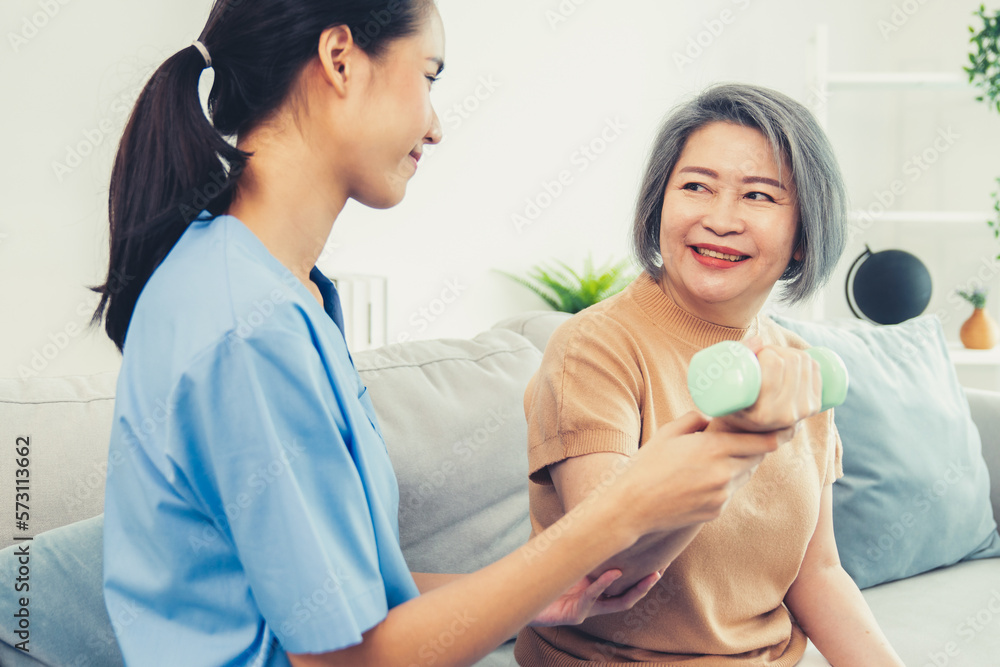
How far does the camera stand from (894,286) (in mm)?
2773

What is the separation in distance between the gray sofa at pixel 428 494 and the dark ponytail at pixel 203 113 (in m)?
0.41

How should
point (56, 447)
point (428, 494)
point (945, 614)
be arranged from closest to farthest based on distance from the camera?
1. point (56, 447)
2. point (428, 494)
3. point (945, 614)

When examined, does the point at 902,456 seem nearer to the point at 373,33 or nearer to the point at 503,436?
the point at 503,436

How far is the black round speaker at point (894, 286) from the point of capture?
9.09 ft

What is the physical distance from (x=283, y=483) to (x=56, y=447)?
0.71 m

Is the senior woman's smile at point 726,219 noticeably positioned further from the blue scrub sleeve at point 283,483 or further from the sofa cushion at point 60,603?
the sofa cushion at point 60,603

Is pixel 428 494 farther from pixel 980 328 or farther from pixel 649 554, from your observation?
pixel 980 328

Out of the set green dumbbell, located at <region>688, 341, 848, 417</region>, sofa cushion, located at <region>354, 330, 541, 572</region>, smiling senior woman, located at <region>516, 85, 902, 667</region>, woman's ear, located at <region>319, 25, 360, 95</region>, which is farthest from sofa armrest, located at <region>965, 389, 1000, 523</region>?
woman's ear, located at <region>319, 25, 360, 95</region>

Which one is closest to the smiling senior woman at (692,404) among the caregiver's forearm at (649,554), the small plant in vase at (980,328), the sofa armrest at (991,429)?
the caregiver's forearm at (649,554)

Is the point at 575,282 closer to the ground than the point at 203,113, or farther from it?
closer to the ground

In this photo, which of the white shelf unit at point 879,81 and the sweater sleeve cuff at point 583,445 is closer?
the sweater sleeve cuff at point 583,445

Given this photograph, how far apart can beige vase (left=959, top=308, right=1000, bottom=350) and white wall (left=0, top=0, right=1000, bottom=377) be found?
0.50m

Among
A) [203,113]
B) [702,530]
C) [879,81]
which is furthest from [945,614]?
[879,81]

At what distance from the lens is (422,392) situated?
140 centimetres
